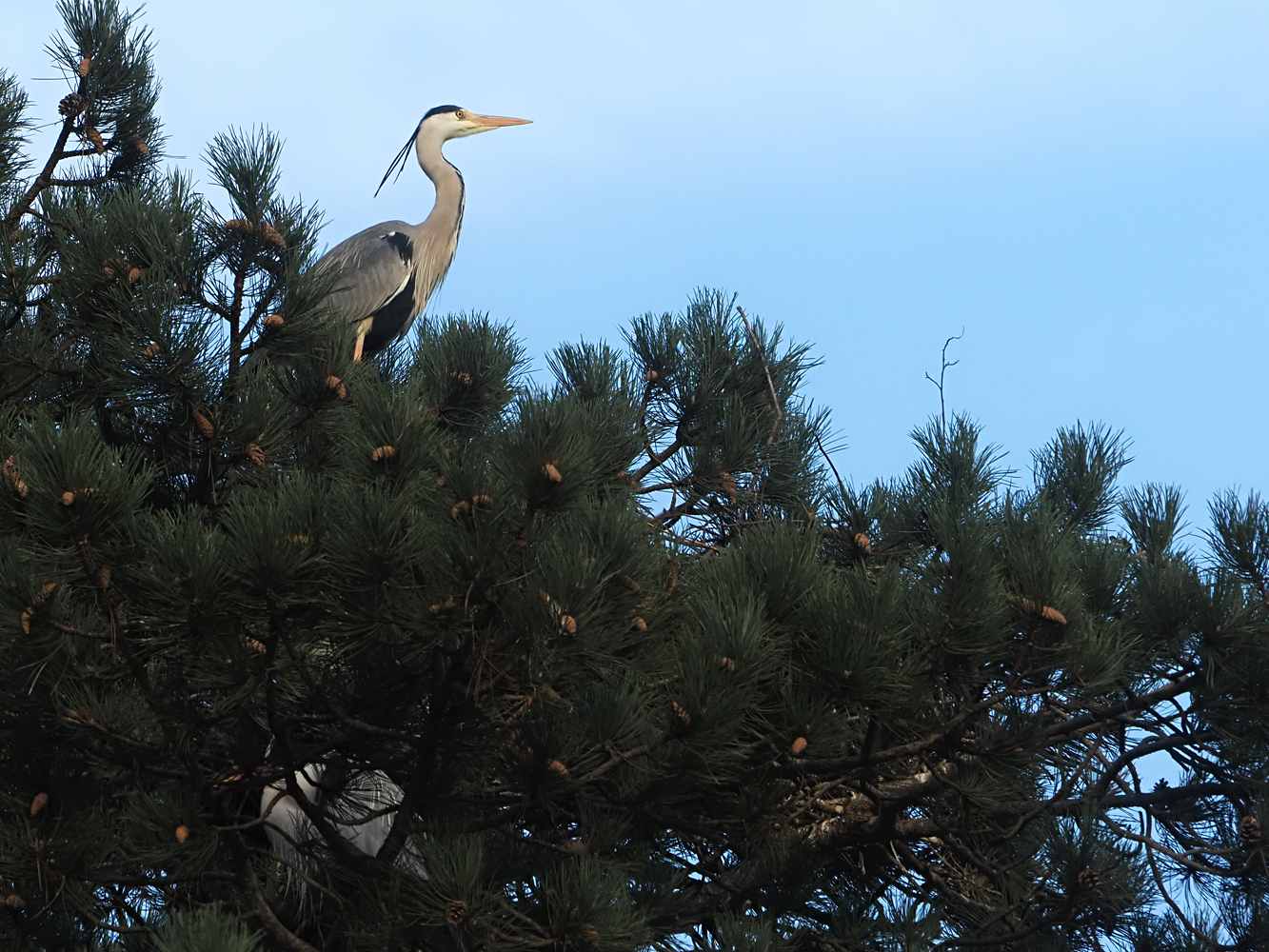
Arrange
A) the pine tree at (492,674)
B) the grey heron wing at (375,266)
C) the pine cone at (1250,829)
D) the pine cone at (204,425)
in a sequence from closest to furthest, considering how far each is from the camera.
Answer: the pine tree at (492,674) < the pine cone at (204,425) < the pine cone at (1250,829) < the grey heron wing at (375,266)

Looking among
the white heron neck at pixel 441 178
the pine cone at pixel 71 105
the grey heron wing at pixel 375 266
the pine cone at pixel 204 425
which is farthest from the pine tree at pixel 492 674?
the white heron neck at pixel 441 178

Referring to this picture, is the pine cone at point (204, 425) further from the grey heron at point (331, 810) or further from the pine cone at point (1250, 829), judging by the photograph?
the pine cone at point (1250, 829)

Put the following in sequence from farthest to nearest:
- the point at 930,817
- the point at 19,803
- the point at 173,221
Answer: the point at 930,817, the point at 173,221, the point at 19,803

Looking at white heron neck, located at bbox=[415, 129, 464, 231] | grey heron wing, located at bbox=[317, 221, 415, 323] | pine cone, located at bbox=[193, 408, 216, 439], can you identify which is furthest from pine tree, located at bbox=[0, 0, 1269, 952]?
white heron neck, located at bbox=[415, 129, 464, 231]

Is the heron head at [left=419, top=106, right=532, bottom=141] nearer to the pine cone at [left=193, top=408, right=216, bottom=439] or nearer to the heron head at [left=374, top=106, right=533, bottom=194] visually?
the heron head at [left=374, top=106, right=533, bottom=194]

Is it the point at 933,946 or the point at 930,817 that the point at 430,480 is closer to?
the point at 933,946

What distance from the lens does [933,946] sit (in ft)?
9.81

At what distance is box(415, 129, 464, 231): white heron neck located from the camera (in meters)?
7.32

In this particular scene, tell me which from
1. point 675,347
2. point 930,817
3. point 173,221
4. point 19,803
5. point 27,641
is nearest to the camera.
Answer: point 27,641

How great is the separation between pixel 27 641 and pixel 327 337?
0.98 metres

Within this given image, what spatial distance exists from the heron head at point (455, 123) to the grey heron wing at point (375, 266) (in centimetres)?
69

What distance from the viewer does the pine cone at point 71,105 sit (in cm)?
456

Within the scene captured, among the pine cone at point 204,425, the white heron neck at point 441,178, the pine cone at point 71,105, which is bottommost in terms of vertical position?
the pine cone at point 204,425

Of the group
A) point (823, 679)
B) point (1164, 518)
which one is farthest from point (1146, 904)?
point (1164, 518)
